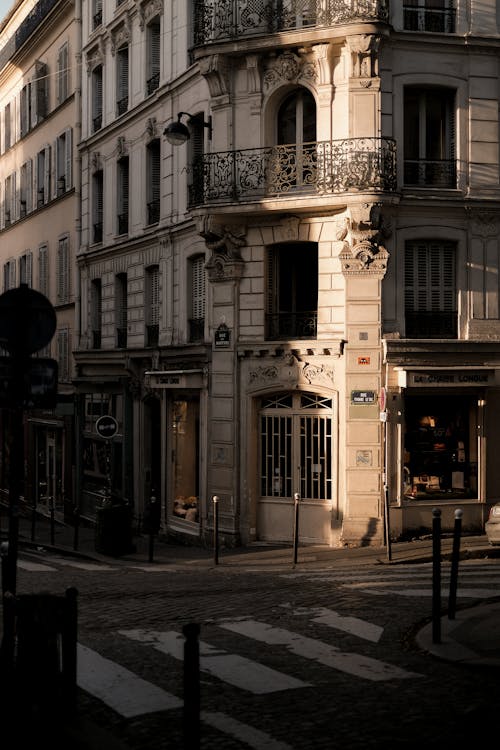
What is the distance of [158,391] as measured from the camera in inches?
967

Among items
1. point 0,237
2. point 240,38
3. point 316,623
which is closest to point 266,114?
point 240,38

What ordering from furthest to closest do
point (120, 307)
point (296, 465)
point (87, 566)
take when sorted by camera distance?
1. point (120, 307)
2. point (296, 465)
3. point (87, 566)

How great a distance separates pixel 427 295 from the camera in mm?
20188

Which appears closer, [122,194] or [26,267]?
[122,194]

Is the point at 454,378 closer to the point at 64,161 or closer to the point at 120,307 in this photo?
the point at 120,307

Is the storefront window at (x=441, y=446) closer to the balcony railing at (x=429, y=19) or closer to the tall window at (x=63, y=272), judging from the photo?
the balcony railing at (x=429, y=19)

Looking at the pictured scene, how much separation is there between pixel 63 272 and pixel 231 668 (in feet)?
82.0

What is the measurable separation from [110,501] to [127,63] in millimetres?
12095

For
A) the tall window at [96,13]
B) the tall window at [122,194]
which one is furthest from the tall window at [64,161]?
the tall window at [122,194]

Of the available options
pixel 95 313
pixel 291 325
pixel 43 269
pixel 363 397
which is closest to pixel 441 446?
pixel 363 397

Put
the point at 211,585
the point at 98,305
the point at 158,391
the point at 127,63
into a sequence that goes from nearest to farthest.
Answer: the point at 211,585 < the point at 158,391 < the point at 127,63 < the point at 98,305

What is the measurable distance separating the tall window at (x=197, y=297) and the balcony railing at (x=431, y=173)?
4833 millimetres

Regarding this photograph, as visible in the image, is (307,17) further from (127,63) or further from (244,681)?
(244,681)

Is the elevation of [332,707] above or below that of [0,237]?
below
